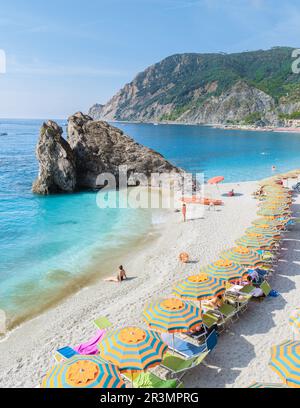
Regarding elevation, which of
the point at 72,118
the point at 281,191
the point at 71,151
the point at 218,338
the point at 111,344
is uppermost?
the point at 72,118

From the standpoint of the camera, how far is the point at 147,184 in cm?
4116

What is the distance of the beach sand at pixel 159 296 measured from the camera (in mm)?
10047

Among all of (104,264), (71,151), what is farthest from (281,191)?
(71,151)

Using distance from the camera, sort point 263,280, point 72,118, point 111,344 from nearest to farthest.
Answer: point 111,344
point 263,280
point 72,118

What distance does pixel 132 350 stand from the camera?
835cm

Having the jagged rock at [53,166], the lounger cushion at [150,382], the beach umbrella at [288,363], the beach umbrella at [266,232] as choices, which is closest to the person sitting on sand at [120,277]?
the beach umbrella at [266,232]

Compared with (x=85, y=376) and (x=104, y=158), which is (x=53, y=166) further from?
(x=85, y=376)

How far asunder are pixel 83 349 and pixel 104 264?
27.9 feet

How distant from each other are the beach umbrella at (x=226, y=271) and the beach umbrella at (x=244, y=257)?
23.3 inches

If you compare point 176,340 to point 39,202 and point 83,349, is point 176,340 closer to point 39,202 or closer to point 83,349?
point 83,349

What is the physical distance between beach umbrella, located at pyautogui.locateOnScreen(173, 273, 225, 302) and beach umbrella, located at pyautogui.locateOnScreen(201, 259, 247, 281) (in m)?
0.60

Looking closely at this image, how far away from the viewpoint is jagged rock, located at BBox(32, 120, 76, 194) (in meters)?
38.5

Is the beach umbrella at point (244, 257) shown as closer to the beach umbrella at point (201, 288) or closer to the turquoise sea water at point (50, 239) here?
the beach umbrella at point (201, 288)

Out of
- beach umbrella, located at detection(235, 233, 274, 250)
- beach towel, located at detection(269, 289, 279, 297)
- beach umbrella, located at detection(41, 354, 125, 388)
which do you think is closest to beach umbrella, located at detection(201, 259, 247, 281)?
beach towel, located at detection(269, 289, 279, 297)
